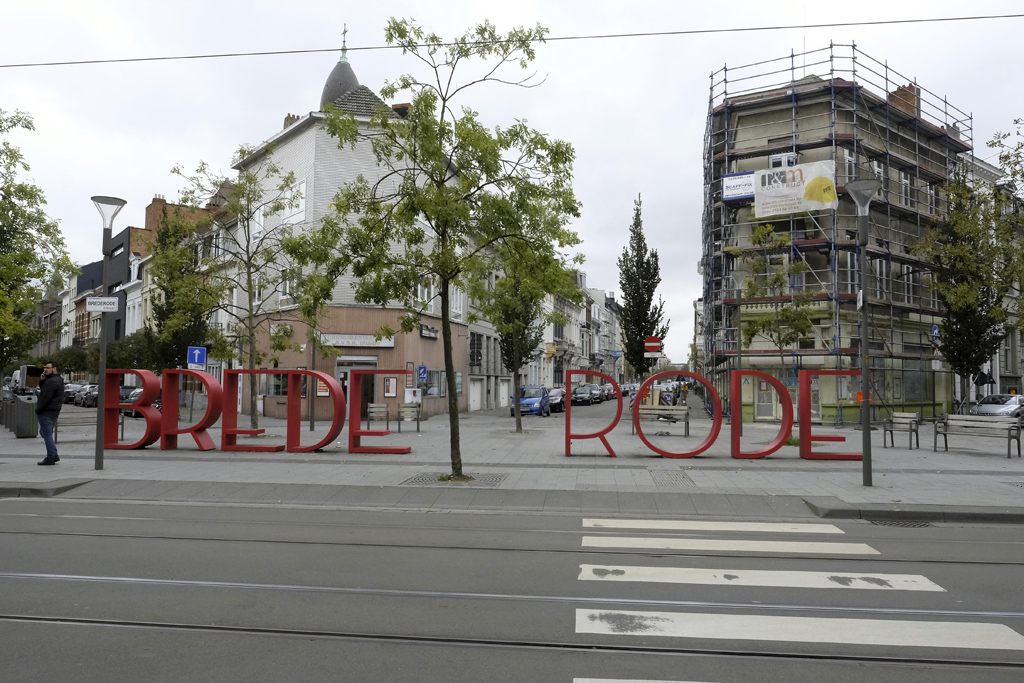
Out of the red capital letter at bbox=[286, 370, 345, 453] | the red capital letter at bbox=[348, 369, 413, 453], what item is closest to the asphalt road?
the red capital letter at bbox=[348, 369, 413, 453]

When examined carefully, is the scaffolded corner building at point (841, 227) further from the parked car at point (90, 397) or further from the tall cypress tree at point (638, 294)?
the parked car at point (90, 397)

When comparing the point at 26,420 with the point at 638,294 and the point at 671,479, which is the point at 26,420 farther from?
the point at 638,294

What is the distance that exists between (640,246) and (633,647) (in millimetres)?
30716

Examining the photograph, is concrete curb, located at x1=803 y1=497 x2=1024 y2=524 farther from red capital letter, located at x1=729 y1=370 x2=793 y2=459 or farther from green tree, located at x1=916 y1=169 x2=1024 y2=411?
green tree, located at x1=916 y1=169 x2=1024 y2=411

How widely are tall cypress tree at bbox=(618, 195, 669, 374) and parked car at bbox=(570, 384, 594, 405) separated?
1905cm

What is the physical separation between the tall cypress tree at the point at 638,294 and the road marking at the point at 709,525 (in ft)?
81.2

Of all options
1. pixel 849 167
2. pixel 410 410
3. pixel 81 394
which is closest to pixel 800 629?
pixel 410 410

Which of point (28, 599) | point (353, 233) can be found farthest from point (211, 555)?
point (353, 233)

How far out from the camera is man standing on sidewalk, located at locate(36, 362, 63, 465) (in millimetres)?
14375

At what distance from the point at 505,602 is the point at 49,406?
12.7 m

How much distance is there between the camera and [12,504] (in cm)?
1054

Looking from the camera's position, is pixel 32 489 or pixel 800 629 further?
pixel 32 489

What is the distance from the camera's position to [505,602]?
19.0ft

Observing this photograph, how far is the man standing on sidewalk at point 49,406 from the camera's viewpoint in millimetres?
14375
